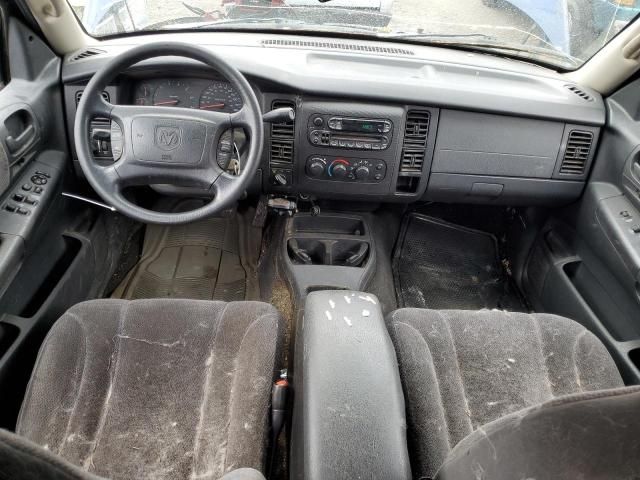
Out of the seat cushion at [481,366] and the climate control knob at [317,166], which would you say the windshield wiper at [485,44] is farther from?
the seat cushion at [481,366]

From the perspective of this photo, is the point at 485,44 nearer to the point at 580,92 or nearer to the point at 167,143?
the point at 580,92

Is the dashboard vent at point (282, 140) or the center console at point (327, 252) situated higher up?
the dashboard vent at point (282, 140)

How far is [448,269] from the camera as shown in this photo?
8.39 ft

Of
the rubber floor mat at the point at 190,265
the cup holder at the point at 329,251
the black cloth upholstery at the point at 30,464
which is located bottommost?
the rubber floor mat at the point at 190,265

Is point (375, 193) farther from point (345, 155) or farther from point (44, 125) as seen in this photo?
point (44, 125)

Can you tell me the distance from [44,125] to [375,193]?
1199 mm

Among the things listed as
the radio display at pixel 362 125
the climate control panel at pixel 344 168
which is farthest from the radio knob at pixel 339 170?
the radio display at pixel 362 125

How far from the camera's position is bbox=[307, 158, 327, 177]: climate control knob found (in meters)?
1.99

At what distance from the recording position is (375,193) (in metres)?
2.10

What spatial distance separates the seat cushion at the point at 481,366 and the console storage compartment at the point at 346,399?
0.15 m

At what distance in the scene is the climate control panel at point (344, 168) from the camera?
1.99 metres

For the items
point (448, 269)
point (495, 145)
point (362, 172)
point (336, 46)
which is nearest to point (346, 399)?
point (362, 172)

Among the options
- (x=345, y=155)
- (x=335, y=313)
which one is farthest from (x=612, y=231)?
(x=335, y=313)

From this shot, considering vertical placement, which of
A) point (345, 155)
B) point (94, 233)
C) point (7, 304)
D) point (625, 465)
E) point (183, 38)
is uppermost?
point (625, 465)
